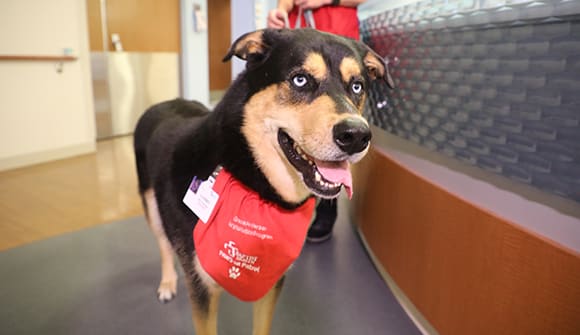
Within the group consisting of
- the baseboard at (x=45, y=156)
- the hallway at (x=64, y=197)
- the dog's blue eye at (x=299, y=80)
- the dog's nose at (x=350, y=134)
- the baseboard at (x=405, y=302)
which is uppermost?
the dog's blue eye at (x=299, y=80)

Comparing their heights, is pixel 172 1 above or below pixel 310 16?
above

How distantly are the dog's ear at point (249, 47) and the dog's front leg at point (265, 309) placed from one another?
79cm

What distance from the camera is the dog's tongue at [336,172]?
1048mm

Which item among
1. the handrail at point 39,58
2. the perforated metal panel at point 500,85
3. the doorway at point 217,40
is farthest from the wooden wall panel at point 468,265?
the doorway at point 217,40

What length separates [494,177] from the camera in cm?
121

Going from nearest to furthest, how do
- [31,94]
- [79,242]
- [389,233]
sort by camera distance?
[389,233] < [79,242] < [31,94]

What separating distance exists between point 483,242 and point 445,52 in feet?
2.31

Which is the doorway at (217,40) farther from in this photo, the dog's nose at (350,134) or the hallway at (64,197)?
the dog's nose at (350,134)

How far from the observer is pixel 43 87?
3.77 meters

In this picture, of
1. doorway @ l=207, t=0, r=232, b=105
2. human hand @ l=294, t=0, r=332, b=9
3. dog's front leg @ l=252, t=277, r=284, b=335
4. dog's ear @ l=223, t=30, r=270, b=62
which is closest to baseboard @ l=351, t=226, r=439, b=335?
dog's front leg @ l=252, t=277, r=284, b=335

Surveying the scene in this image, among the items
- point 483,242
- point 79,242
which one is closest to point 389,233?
point 483,242

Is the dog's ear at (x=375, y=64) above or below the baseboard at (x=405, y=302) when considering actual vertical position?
above

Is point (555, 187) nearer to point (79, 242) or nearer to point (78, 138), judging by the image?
point (79, 242)

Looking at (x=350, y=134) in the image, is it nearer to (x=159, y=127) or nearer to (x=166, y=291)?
(x=159, y=127)
